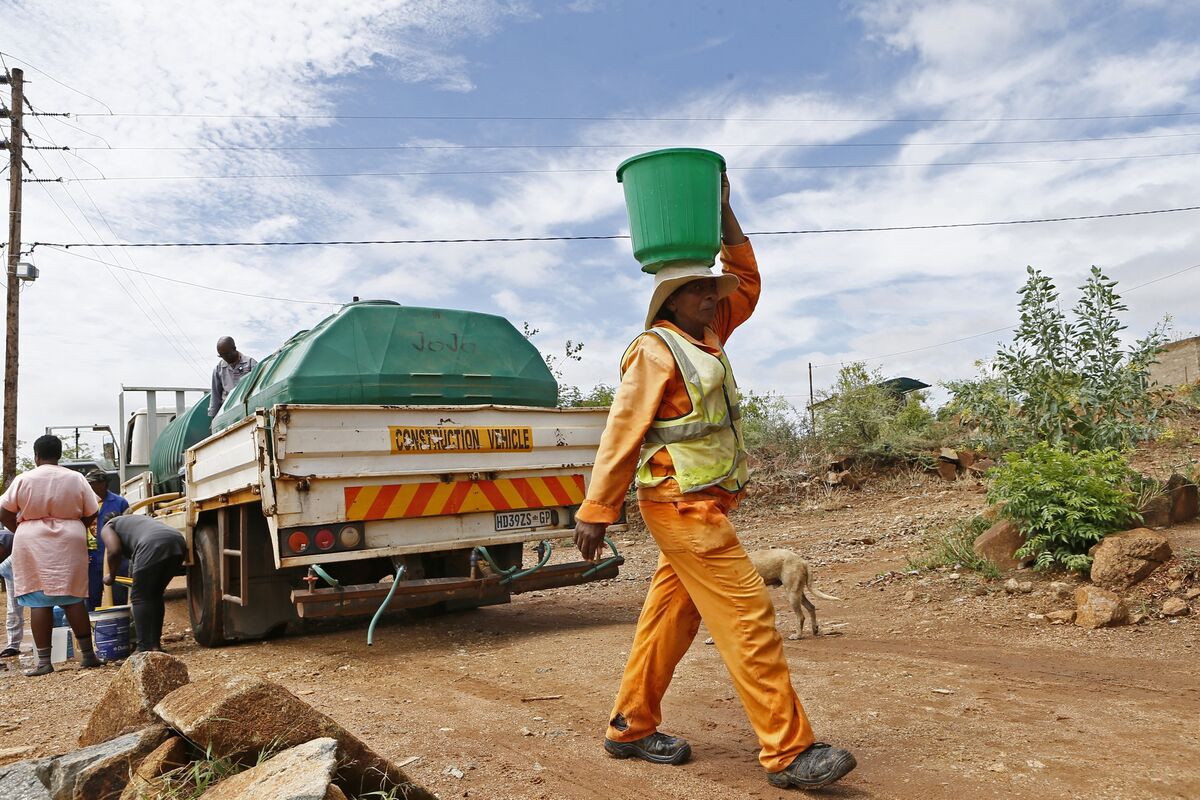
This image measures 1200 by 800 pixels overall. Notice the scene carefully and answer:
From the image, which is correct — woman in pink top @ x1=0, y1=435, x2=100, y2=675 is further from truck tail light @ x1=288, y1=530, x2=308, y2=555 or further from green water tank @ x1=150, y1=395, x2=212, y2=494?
green water tank @ x1=150, y1=395, x2=212, y2=494

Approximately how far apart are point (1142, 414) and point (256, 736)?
24.2ft

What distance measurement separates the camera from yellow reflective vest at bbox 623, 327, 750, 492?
133 inches

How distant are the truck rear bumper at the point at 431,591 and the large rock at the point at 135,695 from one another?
1874 millimetres

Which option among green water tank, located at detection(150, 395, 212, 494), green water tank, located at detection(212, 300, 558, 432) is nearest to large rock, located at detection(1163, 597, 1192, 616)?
green water tank, located at detection(212, 300, 558, 432)

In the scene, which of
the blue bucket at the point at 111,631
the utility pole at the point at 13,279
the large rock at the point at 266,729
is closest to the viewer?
the large rock at the point at 266,729

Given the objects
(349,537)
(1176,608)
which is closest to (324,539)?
(349,537)

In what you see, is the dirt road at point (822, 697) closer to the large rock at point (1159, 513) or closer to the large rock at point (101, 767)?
the large rock at point (1159, 513)

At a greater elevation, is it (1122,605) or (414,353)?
(414,353)

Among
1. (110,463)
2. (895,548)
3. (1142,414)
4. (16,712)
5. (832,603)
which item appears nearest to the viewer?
(16,712)

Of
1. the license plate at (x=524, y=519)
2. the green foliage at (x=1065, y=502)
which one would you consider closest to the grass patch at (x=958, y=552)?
the green foliage at (x=1065, y=502)

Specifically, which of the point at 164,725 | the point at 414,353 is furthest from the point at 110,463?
the point at 164,725

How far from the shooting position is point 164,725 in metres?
3.40

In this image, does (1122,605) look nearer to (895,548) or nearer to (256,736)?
(895,548)

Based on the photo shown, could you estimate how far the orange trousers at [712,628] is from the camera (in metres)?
3.16
